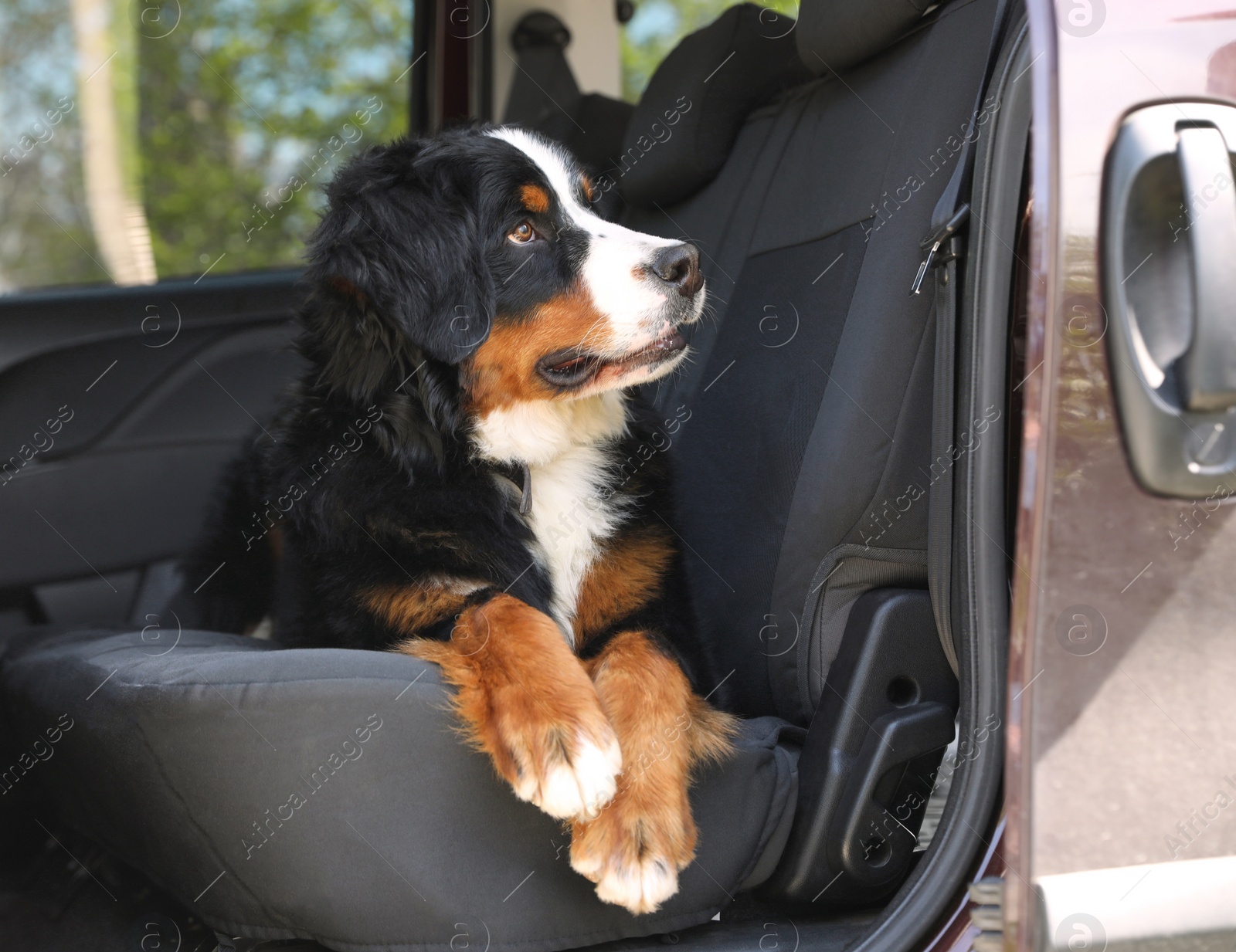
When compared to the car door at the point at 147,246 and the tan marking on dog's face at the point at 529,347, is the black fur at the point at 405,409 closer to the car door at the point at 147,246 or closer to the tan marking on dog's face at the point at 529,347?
the tan marking on dog's face at the point at 529,347

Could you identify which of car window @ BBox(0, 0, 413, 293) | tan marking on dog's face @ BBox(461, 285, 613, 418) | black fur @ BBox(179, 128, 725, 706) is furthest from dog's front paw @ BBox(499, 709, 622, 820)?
car window @ BBox(0, 0, 413, 293)

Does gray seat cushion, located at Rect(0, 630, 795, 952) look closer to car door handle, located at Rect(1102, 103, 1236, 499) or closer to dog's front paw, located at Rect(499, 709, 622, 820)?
dog's front paw, located at Rect(499, 709, 622, 820)

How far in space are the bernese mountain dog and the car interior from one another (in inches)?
6.2

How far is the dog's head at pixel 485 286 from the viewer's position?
70.4 inches

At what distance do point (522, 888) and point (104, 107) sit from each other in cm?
269

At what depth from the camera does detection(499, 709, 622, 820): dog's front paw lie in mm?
1350

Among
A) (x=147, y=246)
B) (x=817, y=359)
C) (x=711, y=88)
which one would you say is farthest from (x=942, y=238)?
(x=147, y=246)

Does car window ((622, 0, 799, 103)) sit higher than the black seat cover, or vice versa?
Answer: car window ((622, 0, 799, 103))

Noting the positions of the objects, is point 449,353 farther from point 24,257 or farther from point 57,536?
point 24,257

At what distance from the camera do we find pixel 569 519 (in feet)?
6.32

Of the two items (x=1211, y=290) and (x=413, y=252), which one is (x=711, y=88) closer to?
(x=413, y=252)

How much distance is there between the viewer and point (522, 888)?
4.67 feet

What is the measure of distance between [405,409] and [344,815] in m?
0.68

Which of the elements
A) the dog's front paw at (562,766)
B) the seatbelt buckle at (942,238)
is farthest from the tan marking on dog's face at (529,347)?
the dog's front paw at (562,766)
